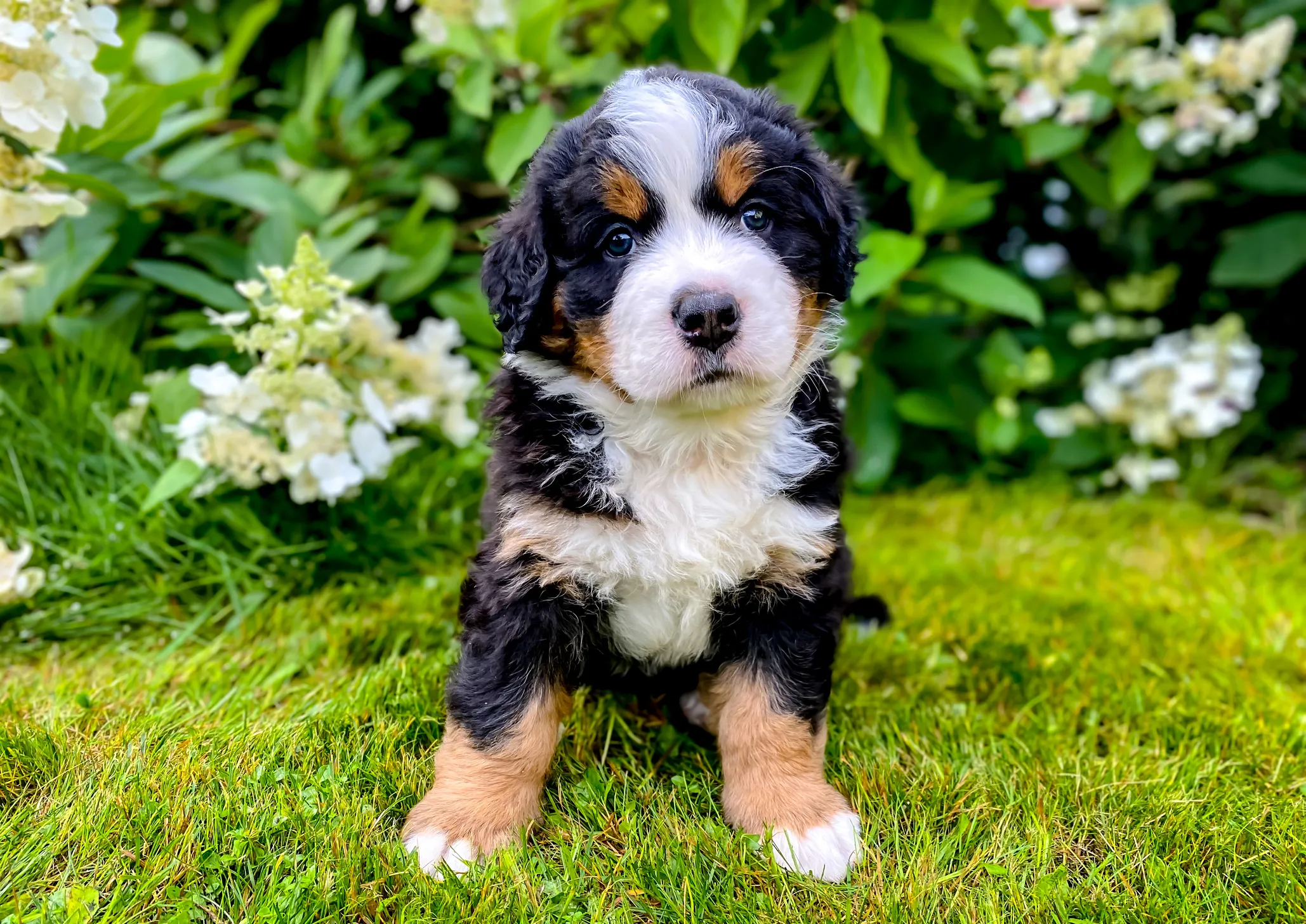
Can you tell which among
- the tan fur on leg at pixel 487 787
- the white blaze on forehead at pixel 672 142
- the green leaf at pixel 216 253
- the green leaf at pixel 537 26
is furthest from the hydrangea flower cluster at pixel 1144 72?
the tan fur on leg at pixel 487 787

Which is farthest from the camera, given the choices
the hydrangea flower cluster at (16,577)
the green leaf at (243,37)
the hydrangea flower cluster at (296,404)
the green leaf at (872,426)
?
the green leaf at (872,426)

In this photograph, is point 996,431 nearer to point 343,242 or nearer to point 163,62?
point 343,242

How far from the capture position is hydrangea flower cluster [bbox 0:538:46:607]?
134 inches

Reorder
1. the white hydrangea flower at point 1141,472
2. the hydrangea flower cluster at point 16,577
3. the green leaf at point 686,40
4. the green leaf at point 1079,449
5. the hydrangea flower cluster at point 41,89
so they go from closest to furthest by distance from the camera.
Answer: the hydrangea flower cluster at point 41,89 → the hydrangea flower cluster at point 16,577 → the green leaf at point 686,40 → the white hydrangea flower at point 1141,472 → the green leaf at point 1079,449

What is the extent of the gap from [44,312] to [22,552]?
3.31 ft

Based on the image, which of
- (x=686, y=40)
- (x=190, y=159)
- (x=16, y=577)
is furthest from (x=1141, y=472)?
(x=16, y=577)

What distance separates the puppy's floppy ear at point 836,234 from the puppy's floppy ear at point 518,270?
2.24 ft

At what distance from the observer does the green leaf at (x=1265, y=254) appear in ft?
16.6

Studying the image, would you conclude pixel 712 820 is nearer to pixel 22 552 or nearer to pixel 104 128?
pixel 22 552

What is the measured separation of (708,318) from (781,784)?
1.12m

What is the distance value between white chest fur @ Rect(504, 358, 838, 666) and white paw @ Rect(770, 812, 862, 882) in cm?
50

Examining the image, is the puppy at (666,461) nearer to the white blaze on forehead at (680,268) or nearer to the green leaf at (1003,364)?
the white blaze on forehead at (680,268)

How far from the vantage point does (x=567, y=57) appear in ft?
14.8

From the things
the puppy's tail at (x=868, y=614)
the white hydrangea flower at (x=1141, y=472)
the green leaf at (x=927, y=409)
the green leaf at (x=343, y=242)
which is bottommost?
the white hydrangea flower at (x=1141, y=472)
